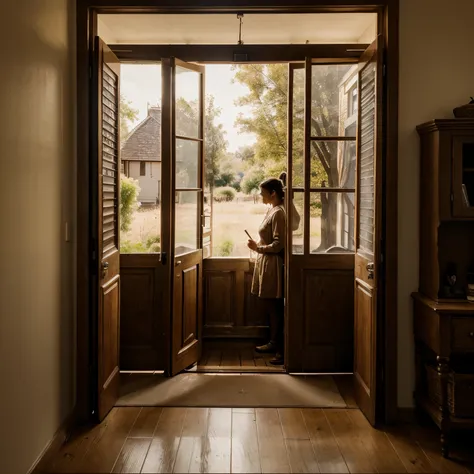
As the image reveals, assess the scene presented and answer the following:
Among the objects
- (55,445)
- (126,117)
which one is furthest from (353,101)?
(55,445)

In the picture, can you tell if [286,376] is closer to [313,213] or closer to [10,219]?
[313,213]

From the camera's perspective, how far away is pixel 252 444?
11.5ft

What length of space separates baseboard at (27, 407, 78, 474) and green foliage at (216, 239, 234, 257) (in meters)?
3.03

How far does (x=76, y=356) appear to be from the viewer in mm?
3818

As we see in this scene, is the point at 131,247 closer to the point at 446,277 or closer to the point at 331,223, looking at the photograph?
the point at 331,223

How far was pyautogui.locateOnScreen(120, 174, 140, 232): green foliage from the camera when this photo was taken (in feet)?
15.6

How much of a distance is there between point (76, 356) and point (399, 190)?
2212 mm

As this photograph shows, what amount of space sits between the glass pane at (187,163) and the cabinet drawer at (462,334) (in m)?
2.34

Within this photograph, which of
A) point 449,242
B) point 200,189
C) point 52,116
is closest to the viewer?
point 52,116

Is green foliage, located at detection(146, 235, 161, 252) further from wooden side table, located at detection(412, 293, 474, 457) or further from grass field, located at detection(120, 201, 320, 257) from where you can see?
wooden side table, located at detection(412, 293, 474, 457)

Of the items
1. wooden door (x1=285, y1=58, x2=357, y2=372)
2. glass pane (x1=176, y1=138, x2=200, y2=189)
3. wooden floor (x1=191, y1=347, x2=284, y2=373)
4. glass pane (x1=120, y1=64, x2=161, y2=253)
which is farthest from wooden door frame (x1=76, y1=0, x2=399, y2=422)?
wooden floor (x1=191, y1=347, x2=284, y2=373)

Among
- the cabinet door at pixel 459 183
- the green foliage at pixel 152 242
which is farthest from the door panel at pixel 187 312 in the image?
the cabinet door at pixel 459 183

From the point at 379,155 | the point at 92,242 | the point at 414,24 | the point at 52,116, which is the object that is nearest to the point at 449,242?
the point at 379,155

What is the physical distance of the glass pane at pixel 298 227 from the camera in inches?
191
